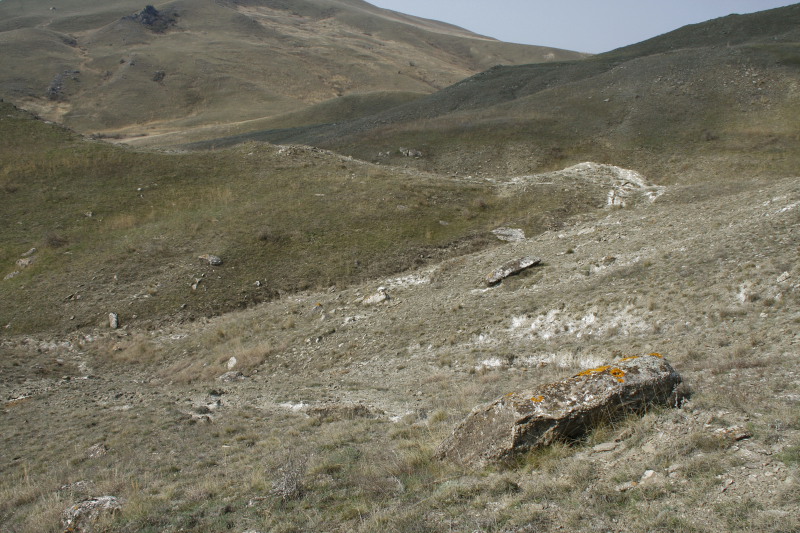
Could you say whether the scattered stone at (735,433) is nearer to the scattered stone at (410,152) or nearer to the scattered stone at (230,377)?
the scattered stone at (230,377)

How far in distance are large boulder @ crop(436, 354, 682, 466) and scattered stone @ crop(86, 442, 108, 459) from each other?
8396 mm

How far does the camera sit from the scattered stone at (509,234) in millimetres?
28391

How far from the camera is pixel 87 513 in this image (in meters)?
7.35

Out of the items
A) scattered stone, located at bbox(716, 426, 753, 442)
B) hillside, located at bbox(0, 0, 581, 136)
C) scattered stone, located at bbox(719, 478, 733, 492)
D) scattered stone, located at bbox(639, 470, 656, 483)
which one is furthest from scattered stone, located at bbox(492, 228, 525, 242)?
hillside, located at bbox(0, 0, 581, 136)

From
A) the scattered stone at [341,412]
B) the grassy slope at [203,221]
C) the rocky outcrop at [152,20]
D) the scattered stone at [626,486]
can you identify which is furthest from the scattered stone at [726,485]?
the rocky outcrop at [152,20]

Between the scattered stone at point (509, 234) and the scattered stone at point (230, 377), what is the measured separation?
57.1 ft

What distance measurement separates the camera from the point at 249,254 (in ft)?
88.5

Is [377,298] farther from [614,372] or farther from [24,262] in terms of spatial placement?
[24,262]

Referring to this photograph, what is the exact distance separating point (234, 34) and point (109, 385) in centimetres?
18054

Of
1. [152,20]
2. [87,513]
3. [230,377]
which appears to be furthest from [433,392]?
[152,20]

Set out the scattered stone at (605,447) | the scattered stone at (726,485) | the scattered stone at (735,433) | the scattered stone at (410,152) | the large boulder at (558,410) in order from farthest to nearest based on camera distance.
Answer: the scattered stone at (410,152)
the large boulder at (558,410)
the scattered stone at (605,447)
the scattered stone at (735,433)
the scattered stone at (726,485)

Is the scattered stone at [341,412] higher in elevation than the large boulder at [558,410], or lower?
lower

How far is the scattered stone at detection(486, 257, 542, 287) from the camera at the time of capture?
20062 mm

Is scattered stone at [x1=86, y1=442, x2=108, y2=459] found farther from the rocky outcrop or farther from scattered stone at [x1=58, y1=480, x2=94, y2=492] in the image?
the rocky outcrop
